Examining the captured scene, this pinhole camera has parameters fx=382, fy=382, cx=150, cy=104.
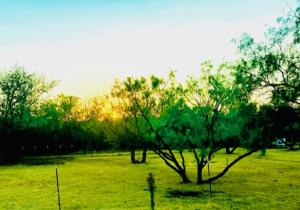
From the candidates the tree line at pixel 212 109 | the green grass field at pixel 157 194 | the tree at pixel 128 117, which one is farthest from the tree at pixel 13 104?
the green grass field at pixel 157 194

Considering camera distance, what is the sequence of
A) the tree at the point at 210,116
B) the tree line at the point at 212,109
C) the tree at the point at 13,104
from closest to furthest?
the tree line at the point at 212,109 < the tree at the point at 210,116 < the tree at the point at 13,104

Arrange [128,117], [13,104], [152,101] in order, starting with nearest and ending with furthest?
[152,101] < [128,117] < [13,104]

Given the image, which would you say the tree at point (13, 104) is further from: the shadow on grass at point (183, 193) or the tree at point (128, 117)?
the shadow on grass at point (183, 193)

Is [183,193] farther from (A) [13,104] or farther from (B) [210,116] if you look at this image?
(A) [13,104]

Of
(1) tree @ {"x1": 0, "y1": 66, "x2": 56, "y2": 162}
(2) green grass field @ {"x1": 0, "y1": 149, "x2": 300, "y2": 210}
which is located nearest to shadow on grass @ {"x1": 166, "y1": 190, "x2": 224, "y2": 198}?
(2) green grass field @ {"x1": 0, "y1": 149, "x2": 300, "y2": 210}

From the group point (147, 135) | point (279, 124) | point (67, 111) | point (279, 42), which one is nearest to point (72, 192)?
point (147, 135)

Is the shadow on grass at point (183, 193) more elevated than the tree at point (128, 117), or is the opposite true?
the tree at point (128, 117)

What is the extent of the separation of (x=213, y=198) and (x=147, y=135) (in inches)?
484

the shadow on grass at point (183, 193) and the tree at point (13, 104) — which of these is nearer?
the shadow on grass at point (183, 193)

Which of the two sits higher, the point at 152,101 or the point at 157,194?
the point at 152,101

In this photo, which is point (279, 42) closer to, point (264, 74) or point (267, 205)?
point (264, 74)

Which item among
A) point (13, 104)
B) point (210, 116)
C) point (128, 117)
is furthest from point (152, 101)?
point (13, 104)

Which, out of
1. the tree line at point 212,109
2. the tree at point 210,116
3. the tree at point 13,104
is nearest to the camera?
the tree line at point 212,109

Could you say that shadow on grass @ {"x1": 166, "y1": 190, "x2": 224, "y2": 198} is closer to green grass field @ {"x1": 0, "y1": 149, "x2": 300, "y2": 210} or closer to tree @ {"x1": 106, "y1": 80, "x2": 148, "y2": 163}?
green grass field @ {"x1": 0, "y1": 149, "x2": 300, "y2": 210}
